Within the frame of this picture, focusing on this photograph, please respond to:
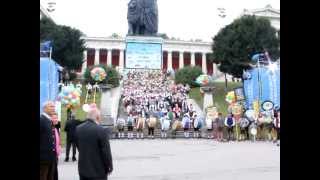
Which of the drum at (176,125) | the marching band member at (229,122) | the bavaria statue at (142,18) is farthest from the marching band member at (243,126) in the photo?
the bavaria statue at (142,18)

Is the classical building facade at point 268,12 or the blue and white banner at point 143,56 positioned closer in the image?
the blue and white banner at point 143,56

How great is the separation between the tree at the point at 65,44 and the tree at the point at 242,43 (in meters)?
13.1

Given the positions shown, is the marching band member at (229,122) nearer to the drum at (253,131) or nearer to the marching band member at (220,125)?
the marching band member at (220,125)

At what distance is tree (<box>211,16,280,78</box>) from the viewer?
5269 cm

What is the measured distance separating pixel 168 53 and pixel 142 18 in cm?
3661

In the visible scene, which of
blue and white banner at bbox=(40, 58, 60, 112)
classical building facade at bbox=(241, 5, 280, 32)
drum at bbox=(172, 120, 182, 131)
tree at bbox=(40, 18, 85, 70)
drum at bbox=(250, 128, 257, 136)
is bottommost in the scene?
drum at bbox=(250, 128, 257, 136)

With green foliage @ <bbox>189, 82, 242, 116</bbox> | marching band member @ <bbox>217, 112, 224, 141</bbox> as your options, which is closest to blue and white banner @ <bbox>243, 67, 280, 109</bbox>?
marching band member @ <bbox>217, 112, 224, 141</bbox>

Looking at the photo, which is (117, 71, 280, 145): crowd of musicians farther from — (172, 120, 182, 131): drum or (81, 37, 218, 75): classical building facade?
(81, 37, 218, 75): classical building facade

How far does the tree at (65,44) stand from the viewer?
5091 centimetres

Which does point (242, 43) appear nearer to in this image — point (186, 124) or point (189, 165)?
point (186, 124)

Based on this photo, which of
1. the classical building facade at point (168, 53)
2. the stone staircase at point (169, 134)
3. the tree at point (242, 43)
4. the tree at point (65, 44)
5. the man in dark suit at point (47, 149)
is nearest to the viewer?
the man in dark suit at point (47, 149)

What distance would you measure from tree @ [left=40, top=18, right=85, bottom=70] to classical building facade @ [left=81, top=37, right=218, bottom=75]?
64.0ft
